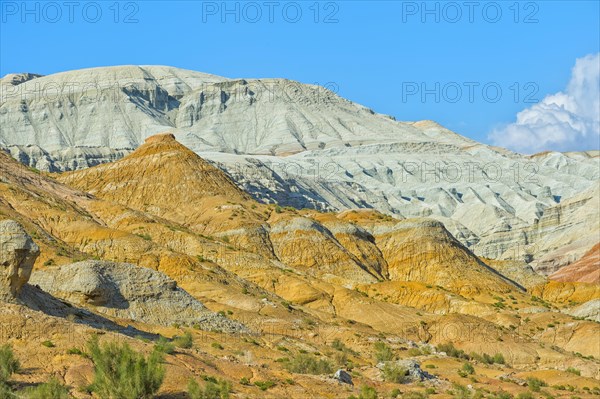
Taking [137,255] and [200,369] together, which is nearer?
[200,369]

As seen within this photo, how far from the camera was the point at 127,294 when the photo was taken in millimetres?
55031

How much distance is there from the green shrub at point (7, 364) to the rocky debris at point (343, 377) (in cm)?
1312

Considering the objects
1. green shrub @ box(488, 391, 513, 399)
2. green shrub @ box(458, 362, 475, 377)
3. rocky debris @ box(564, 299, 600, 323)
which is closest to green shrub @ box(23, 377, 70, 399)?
green shrub @ box(488, 391, 513, 399)

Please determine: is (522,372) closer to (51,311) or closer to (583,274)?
(51,311)

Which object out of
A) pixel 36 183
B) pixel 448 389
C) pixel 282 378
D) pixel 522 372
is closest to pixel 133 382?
pixel 282 378

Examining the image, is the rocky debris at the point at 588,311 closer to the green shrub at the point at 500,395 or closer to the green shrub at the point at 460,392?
the green shrub at the point at 500,395

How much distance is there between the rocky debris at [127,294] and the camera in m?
53.2

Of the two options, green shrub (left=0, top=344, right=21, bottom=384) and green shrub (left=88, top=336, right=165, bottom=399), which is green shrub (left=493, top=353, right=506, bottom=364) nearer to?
green shrub (left=88, top=336, right=165, bottom=399)

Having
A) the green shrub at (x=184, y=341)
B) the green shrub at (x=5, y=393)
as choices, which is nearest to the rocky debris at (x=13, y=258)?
the green shrub at (x=184, y=341)

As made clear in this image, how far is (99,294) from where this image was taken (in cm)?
5350

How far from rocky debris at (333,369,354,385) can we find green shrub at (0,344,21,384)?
13.1 meters

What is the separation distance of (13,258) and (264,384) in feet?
36.1

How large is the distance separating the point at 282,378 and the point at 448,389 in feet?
30.8

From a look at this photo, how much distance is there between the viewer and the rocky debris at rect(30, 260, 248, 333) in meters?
53.2
